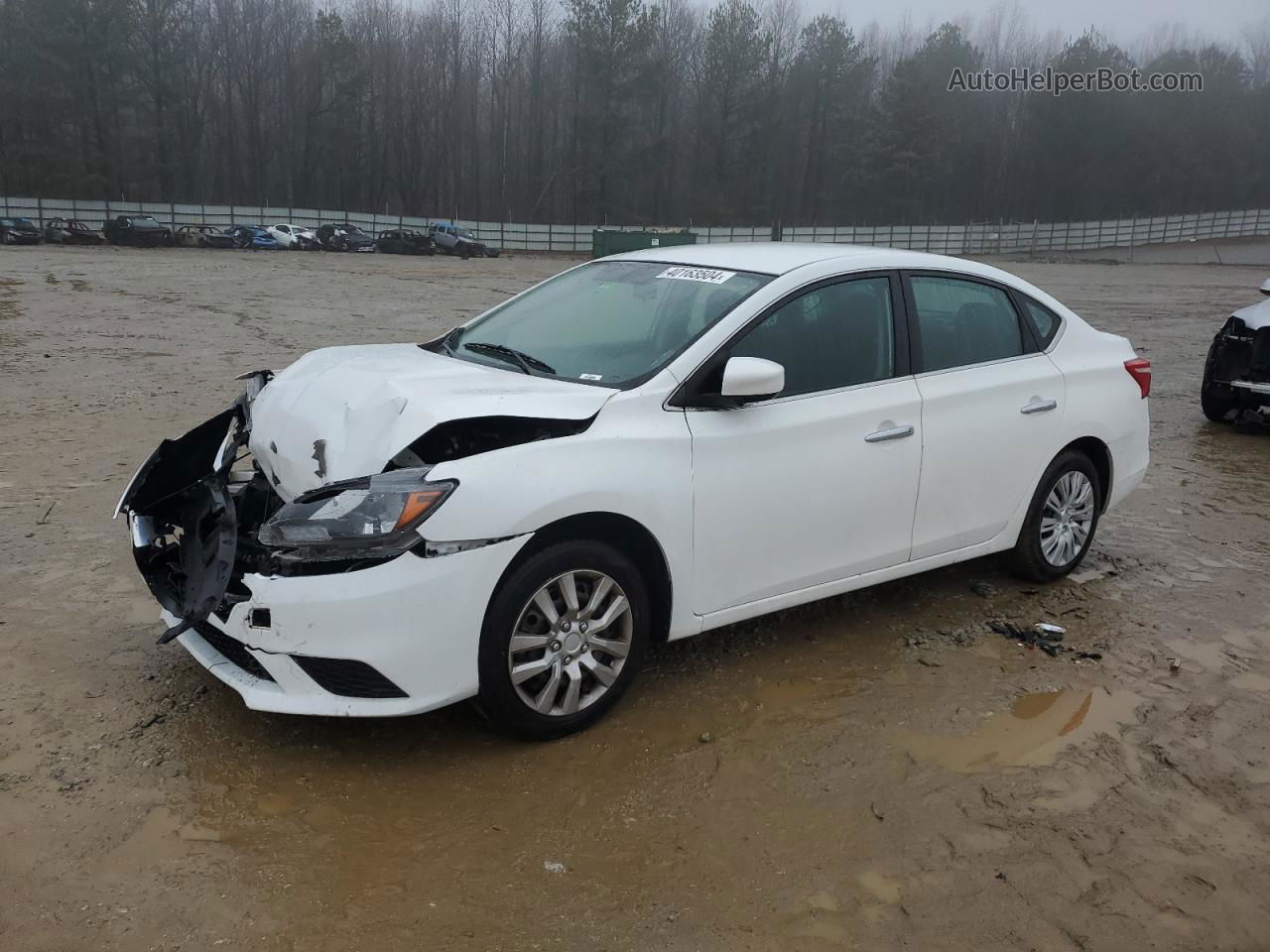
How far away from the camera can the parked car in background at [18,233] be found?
37250 mm

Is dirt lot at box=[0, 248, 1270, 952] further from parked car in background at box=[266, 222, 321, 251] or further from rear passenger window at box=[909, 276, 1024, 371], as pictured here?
parked car in background at box=[266, 222, 321, 251]

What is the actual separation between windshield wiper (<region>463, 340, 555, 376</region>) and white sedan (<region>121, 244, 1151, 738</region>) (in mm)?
17

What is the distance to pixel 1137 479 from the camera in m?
5.73

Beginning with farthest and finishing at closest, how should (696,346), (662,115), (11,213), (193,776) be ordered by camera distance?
1. (662,115)
2. (11,213)
3. (696,346)
4. (193,776)

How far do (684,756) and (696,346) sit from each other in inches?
59.3

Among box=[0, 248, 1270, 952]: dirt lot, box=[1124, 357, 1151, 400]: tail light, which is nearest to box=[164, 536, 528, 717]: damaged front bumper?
box=[0, 248, 1270, 952]: dirt lot

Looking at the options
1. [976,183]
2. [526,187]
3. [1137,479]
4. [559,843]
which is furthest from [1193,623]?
[976,183]

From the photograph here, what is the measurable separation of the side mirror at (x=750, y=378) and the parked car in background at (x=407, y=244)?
1685 inches

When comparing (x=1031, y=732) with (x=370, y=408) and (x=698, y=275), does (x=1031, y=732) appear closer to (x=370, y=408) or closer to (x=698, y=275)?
(x=698, y=275)

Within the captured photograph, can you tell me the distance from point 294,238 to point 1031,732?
45.3m

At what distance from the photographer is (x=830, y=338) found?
437 centimetres

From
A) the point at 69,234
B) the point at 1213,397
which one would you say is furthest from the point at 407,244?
the point at 1213,397

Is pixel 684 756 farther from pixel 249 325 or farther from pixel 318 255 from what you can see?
pixel 318 255

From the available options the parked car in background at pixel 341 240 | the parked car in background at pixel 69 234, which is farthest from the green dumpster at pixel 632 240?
the parked car in background at pixel 69 234
